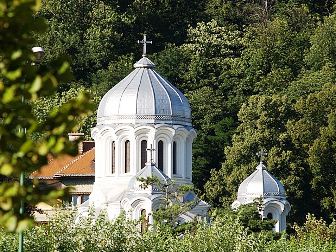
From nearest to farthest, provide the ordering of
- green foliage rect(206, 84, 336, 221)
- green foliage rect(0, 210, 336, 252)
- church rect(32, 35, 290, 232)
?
green foliage rect(0, 210, 336, 252) < church rect(32, 35, 290, 232) < green foliage rect(206, 84, 336, 221)

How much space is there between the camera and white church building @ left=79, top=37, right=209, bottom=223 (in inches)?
2372

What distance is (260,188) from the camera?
62.1 m

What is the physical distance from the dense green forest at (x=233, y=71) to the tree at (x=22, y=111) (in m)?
65.6

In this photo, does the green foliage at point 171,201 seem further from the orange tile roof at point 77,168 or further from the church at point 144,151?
the orange tile roof at point 77,168

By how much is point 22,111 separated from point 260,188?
5490 cm

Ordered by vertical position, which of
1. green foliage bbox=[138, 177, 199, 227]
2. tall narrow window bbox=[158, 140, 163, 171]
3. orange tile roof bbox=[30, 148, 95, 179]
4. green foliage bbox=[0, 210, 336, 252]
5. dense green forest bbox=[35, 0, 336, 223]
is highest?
dense green forest bbox=[35, 0, 336, 223]

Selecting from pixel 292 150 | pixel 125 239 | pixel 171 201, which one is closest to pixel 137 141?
pixel 171 201

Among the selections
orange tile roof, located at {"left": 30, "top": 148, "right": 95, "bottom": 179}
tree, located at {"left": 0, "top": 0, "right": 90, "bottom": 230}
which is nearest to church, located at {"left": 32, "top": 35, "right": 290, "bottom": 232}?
orange tile roof, located at {"left": 30, "top": 148, "right": 95, "bottom": 179}

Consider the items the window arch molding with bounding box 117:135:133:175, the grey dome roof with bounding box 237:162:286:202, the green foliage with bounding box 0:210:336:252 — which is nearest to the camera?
the green foliage with bounding box 0:210:336:252

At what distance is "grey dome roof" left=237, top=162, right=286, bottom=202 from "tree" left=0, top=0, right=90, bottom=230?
178 feet

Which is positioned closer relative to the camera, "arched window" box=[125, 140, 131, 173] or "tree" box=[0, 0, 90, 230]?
"tree" box=[0, 0, 90, 230]

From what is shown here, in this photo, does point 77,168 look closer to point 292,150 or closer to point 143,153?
point 292,150

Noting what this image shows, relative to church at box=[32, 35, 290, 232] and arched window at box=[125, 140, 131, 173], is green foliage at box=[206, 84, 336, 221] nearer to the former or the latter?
church at box=[32, 35, 290, 232]

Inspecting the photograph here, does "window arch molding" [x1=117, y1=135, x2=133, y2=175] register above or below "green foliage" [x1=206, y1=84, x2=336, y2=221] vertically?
below
